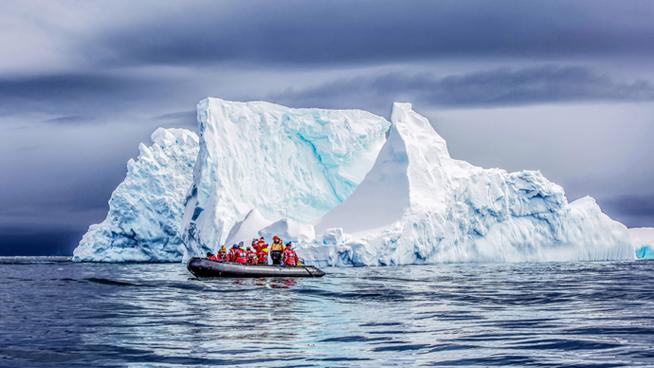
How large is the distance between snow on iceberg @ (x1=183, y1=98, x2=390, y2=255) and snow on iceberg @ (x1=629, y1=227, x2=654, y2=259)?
81.2ft

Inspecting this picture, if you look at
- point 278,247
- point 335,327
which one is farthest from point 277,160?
point 335,327

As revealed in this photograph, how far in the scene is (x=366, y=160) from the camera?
63.8m

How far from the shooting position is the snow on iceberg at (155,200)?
7819 cm

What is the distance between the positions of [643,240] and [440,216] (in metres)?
27.4

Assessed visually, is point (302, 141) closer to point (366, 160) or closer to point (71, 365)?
point (366, 160)

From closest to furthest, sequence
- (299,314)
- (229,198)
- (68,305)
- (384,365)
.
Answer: (384,365) < (299,314) < (68,305) < (229,198)

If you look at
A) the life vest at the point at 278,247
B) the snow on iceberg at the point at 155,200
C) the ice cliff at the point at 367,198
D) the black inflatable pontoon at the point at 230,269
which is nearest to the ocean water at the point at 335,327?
the black inflatable pontoon at the point at 230,269

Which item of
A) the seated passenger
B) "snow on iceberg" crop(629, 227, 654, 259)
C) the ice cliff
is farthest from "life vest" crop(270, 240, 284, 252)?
"snow on iceberg" crop(629, 227, 654, 259)

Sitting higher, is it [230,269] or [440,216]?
[440,216]

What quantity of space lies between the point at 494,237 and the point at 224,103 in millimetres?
22163

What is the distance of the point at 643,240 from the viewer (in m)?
72.6

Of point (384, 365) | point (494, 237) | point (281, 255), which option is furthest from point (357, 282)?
point (494, 237)

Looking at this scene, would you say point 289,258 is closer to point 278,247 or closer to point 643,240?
point 278,247

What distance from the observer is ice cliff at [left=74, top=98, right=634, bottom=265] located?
52.8m
